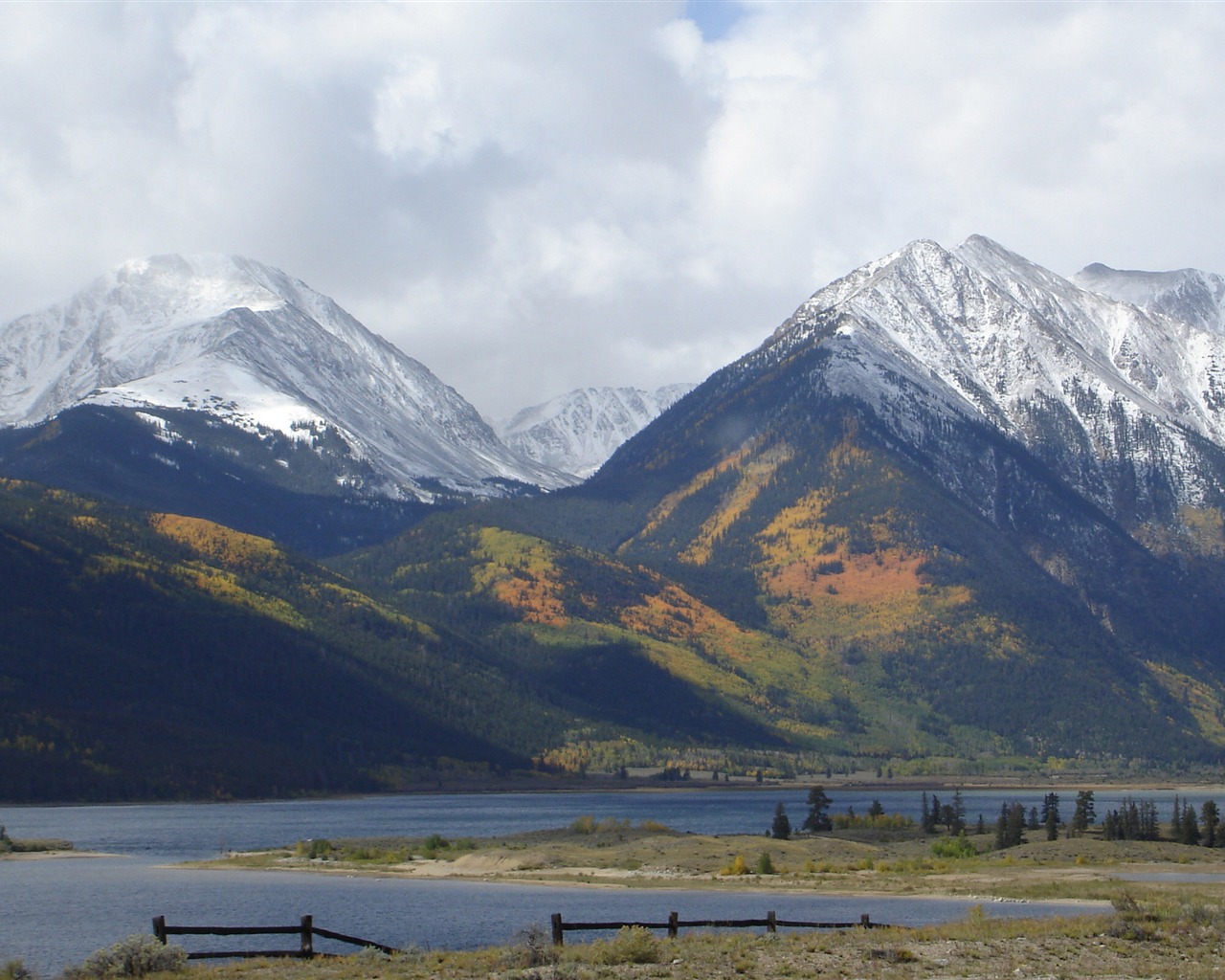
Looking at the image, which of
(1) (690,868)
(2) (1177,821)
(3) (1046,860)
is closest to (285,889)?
(1) (690,868)

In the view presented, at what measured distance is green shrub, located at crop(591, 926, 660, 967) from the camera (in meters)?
68.9

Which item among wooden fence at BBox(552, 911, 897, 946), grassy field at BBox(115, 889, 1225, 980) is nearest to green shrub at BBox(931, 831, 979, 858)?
wooden fence at BBox(552, 911, 897, 946)

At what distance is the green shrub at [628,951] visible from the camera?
2712 inches

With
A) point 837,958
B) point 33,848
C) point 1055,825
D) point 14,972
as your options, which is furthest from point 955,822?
point 14,972

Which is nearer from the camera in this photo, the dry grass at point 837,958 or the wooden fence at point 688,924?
the dry grass at point 837,958

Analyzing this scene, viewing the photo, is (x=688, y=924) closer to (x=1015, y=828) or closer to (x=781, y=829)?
(x=1015, y=828)

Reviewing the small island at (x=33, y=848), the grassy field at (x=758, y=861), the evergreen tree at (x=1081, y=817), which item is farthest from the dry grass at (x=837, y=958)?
the small island at (x=33, y=848)

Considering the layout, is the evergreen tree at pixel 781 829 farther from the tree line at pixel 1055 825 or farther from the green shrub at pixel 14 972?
the green shrub at pixel 14 972

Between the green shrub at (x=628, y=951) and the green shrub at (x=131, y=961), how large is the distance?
16970mm

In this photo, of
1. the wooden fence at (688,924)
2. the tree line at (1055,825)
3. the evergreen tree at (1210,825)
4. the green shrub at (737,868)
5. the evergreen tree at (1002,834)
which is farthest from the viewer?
the tree line at (1055,825)

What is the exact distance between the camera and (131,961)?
67.9 meters

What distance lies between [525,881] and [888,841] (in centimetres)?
4738

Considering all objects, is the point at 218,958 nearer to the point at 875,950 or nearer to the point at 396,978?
the point at 396,978

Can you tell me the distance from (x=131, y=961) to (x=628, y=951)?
19571mm
